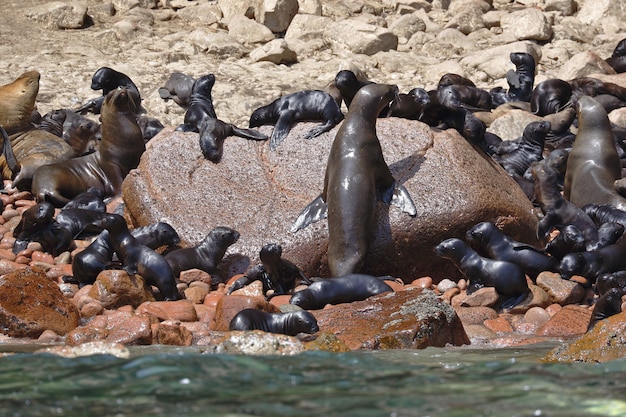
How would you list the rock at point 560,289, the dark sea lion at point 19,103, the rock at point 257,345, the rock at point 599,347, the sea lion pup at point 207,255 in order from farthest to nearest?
the dark sea lion at point 19,103
the sea lion pup at point 207,255
the rock at point 560,289
the rock at point 599,347
the rock at point 257,345

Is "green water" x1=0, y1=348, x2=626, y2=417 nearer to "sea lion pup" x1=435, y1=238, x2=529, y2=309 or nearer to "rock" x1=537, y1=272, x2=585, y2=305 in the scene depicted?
"sea lion pup" x1=435, y1=238, x2=529, y2=309

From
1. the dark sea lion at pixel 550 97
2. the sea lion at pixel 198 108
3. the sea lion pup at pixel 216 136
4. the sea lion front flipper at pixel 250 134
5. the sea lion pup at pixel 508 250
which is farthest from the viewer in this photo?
the dark sea lion at pixel 550 97

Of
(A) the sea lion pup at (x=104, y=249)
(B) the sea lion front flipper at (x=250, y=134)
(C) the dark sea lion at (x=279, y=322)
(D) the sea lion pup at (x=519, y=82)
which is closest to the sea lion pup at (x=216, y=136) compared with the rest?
(B) the sea lion front flipper at (x=250, y=134)

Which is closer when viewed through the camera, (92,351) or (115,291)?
(92,351)

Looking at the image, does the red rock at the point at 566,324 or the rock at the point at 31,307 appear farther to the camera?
the red rock at the point at 566,324

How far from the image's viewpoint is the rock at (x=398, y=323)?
6273 millimetres

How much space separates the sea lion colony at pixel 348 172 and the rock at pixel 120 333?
139cm

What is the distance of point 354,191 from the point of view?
347 inches

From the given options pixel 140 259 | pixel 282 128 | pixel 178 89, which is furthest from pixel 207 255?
pixel 178 89

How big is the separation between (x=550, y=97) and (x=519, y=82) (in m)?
1.42

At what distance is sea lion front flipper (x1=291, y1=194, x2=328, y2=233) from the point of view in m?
9.03

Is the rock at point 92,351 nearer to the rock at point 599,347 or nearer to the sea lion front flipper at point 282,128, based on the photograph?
the rock at point 599,347

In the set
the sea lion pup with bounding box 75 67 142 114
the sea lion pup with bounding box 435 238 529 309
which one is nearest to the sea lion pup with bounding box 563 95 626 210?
the sea lion pup with bounding box 435 238 529 309

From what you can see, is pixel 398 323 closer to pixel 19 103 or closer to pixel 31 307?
pixel 31 307
